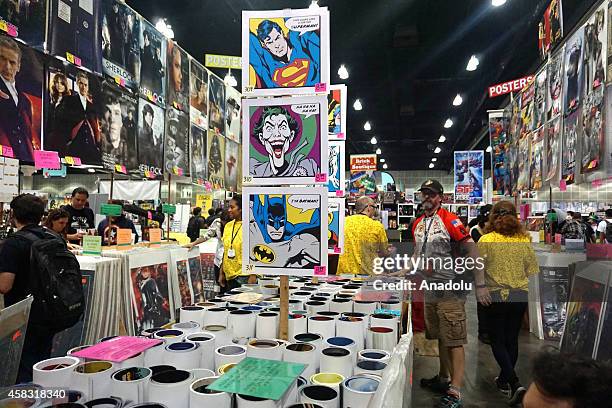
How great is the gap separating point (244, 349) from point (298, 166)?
0.80m

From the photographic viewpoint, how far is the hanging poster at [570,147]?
11.0 feet

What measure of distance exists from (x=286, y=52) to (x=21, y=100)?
159 centimetres

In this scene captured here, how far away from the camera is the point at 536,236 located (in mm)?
5832

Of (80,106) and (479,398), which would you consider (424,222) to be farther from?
(80,106)

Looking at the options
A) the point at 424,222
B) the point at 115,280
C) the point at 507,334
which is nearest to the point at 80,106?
the point at 115,280

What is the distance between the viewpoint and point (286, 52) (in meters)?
1.92

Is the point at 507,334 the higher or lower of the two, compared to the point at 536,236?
lower

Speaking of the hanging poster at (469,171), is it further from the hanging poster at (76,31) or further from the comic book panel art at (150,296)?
the hanging poster at (76,31)

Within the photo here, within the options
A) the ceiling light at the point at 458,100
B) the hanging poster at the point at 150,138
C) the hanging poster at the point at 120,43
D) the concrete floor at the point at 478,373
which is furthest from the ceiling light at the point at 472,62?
the hanging poster at the point at 120,43

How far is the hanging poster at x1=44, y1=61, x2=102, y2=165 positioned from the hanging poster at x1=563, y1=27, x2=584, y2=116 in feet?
11.6

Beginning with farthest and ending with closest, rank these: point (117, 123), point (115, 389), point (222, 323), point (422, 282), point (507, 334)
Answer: point (507, 334) < point (422, 282) < point (117, 123) < point (222, 323) < point (115, 389)

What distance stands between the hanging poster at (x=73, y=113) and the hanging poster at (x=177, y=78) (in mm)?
980

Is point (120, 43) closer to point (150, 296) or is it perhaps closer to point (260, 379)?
point (150, 296)

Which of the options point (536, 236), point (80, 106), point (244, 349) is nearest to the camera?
point (244, 349)
